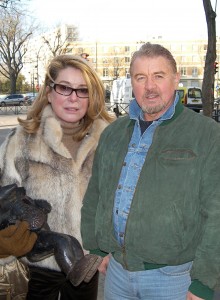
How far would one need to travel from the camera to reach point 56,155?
95.9 inches

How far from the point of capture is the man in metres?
1.79

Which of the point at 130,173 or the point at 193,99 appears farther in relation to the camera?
the point at 193,99

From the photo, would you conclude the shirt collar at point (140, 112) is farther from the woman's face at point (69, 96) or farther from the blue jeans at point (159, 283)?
the blue jeans at point (159, 283)

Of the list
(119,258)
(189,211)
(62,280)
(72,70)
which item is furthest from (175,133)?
(62,280)

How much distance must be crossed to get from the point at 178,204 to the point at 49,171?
88cm

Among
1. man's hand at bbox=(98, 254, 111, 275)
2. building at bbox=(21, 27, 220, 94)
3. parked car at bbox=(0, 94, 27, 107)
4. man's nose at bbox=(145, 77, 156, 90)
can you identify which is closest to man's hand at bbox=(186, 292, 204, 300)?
man's hand at bbox=(98, 254, 111, 275)

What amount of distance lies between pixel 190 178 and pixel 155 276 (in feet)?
1.69

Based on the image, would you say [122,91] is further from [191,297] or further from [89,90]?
[191,297]

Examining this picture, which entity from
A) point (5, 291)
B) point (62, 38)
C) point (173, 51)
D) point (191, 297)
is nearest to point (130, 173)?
point (191, 297)

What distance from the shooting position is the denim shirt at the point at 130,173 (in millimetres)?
1958

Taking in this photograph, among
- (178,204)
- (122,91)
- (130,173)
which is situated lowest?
(178,204)

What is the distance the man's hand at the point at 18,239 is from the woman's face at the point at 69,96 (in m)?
0.70

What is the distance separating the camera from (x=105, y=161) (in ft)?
6.98

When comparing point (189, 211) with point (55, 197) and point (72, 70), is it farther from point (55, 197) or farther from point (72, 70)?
point (72, 70)
